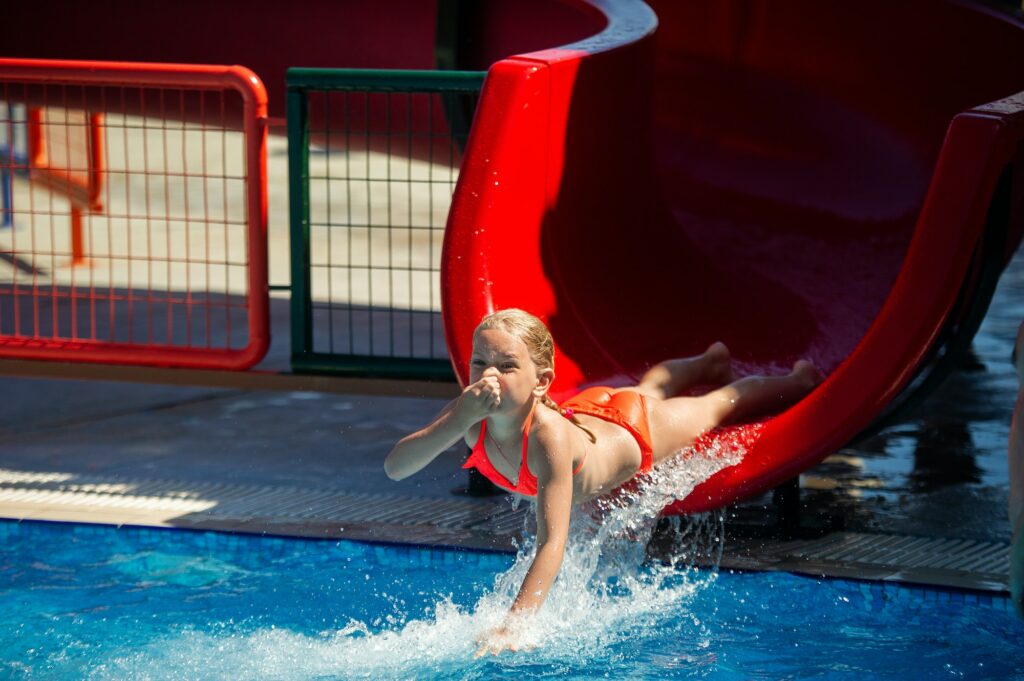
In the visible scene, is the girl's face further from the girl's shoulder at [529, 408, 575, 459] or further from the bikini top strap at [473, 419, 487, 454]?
the bikini top strap at [473, 419, 487, 454]

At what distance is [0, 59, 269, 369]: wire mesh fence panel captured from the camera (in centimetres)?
528

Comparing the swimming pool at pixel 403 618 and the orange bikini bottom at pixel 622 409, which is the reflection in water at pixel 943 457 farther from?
the orange bikini bottom at pixel 622 409

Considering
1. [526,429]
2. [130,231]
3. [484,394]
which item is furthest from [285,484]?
[130,231]

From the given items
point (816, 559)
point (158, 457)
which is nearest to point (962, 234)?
point (816, 559)

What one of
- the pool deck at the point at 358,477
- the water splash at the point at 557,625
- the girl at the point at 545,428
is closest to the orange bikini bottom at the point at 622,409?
the girl at the point at 545,428

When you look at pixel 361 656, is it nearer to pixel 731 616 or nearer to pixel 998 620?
pixel 731 616

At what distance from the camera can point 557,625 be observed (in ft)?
12.4

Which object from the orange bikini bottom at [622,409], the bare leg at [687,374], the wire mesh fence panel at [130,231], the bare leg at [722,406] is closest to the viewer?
the orange bikini bottom at [622,409]

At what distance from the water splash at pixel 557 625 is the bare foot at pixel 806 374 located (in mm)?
616

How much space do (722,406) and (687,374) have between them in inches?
10.6

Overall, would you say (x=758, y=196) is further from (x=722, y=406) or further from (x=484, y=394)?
(x=484, y=394)

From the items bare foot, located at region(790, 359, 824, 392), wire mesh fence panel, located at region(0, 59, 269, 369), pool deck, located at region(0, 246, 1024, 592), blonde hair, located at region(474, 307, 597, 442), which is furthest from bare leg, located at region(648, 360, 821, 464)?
wire mesh fence panel, located at region(0, 59, 269, 369)

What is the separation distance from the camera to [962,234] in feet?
13.2

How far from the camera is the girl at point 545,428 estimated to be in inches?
130
